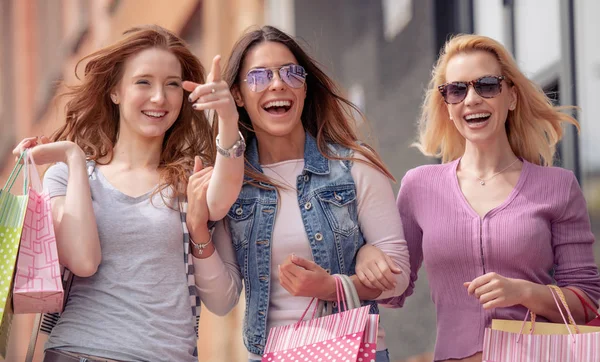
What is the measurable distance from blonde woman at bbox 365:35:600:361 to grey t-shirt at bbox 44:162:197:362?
2.70 ft

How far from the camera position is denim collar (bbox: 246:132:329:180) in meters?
2.99

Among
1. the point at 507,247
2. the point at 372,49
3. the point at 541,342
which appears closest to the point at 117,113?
the point at 507,247

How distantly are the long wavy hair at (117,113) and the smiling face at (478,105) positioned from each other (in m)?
0.85

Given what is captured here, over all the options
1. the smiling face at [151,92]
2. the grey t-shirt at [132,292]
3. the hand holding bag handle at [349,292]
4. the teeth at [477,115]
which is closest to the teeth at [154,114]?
the smiling face at [151,92]

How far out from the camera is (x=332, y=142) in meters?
3.12

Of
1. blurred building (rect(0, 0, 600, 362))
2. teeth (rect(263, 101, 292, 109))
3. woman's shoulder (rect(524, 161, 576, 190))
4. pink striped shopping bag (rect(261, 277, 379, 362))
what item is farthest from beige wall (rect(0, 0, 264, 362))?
pink striped shopping bag (rect(261, 277, 379, 362))

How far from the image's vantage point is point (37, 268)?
2.65 meters

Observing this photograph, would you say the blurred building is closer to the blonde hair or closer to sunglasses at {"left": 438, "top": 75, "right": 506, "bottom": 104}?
the blonde hair

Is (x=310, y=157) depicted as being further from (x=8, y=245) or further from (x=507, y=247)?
(x=8, y=245)

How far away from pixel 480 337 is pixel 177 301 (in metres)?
0.96

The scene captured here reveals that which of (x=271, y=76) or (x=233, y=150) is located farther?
(x=271, y=76)

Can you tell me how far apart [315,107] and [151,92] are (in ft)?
1.85

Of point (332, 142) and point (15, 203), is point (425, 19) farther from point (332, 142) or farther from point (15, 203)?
point (15, 203)

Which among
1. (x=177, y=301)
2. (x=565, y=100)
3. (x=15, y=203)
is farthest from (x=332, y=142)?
(x=565, y=100)
